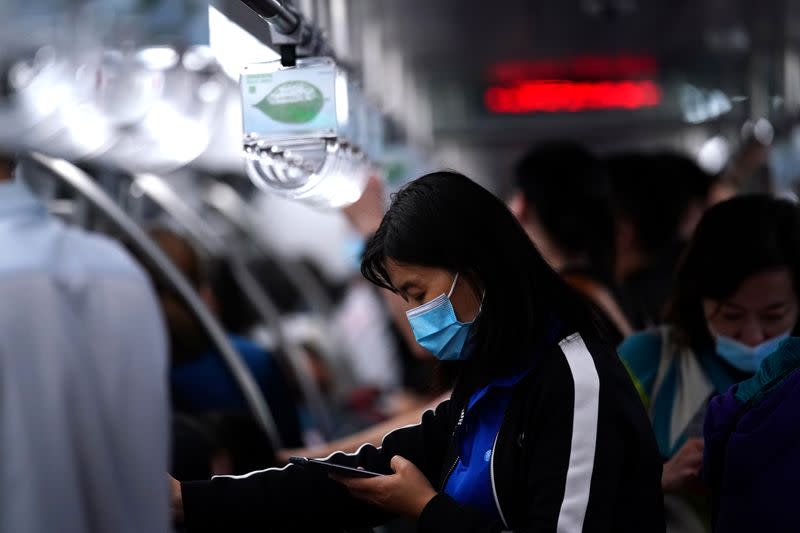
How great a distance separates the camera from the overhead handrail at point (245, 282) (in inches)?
280

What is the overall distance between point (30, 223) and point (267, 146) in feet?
2.38

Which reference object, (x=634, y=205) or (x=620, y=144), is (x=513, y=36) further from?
(x=634, y=205)

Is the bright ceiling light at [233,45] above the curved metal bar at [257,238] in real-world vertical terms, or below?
above

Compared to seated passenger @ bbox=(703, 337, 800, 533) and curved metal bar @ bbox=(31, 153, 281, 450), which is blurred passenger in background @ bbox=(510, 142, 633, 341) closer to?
seated passenger @ bbox=(703, 337, 800, 533)

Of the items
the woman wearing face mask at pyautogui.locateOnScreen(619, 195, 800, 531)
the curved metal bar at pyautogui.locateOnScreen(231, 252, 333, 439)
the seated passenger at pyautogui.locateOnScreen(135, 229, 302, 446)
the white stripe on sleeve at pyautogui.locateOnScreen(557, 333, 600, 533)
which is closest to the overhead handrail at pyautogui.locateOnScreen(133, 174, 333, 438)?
the curved metal bar at pyautogui.locateOnScreen(231, 252, 333, 439)

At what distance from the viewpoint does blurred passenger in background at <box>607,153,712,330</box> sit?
480 centimetres

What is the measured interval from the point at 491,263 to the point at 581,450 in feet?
1.23

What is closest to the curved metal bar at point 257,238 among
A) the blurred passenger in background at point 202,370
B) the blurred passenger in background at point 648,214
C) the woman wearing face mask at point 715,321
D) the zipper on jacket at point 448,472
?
the blurred passenger in background at point 202,370

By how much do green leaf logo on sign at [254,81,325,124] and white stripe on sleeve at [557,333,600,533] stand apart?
1.13 m

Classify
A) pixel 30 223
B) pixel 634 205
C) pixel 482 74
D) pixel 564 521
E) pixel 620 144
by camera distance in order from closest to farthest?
pixel 564 521, pixel 30 223, pixel 634 205, pixel 482 74, pixel 620 144

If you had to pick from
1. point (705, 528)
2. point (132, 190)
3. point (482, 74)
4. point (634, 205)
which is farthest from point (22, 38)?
point (705, 528)

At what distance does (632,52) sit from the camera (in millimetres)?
9469

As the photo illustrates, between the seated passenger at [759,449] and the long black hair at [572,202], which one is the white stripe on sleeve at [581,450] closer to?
the seated passenger at [759,449]

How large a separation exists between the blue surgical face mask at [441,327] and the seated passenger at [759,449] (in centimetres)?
61
